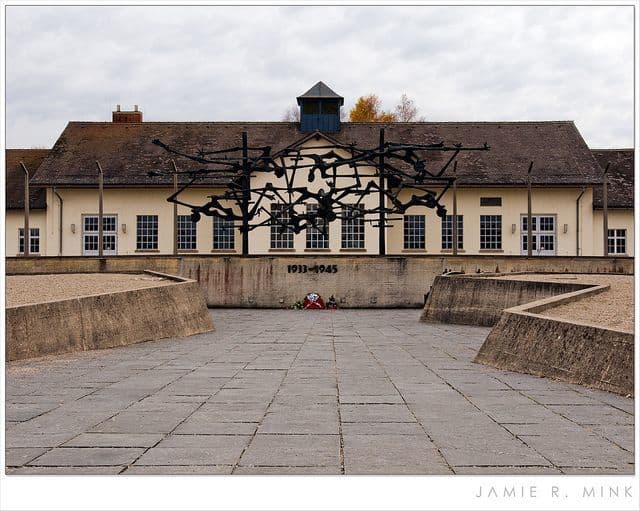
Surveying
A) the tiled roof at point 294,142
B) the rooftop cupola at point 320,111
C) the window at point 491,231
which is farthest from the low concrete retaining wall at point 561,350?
the rooftop cupola at point 320,111

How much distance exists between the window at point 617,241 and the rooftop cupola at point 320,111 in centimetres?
1697

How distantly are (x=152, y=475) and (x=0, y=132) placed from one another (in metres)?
2.98

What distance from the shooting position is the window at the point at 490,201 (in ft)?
163

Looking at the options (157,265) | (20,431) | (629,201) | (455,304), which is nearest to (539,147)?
(629,201)

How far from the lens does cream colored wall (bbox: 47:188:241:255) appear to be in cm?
4969

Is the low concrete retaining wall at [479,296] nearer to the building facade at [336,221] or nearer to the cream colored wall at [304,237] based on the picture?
the building facade at [336,221]

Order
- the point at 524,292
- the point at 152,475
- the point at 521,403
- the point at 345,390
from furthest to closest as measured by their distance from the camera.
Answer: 1. the point at 524,292
2. the point at 345,390
3. the point at 521,403
4. the point at 152,475

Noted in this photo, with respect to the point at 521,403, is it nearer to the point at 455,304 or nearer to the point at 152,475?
the point at 152,475

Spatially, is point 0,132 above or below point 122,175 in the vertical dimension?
below

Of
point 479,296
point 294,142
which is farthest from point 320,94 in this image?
point 479,296

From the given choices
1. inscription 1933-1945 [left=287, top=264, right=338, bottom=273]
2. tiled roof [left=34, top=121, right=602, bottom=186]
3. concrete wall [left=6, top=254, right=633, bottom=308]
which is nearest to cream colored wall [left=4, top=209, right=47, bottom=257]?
tiled roof [left=34, top=121, right=602, bottom=186]

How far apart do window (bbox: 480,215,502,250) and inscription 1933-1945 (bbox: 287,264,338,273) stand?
742 inches

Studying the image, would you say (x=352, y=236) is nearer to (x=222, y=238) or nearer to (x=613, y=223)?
(x=222, y=238)

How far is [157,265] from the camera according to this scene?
32188 millimetres
